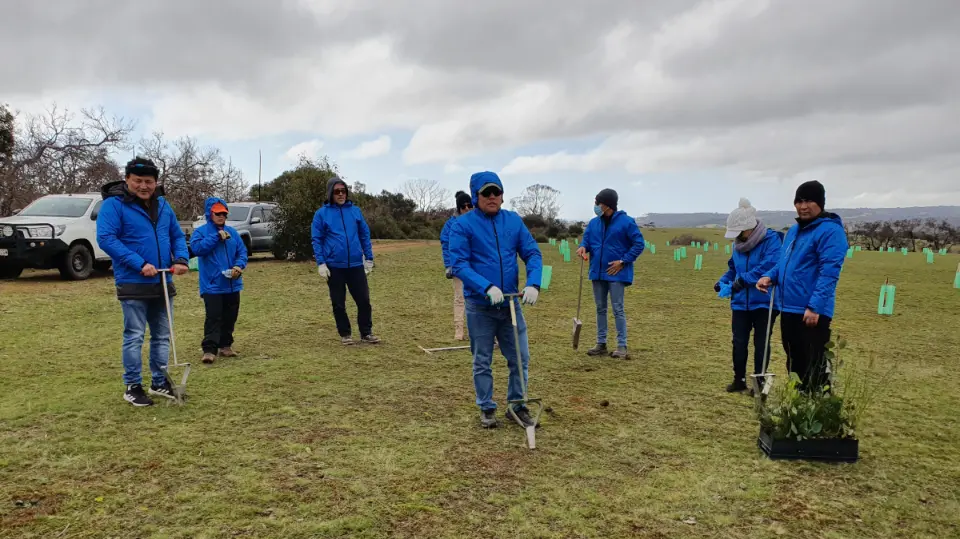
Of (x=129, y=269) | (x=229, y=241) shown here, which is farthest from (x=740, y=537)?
(x=229, y=241)

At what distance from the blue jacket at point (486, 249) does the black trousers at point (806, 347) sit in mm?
1895

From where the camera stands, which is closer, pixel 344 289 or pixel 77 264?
pixel 344 289

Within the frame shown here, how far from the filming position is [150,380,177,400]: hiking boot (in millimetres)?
5059

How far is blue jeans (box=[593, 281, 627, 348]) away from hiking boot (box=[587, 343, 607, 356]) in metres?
0.05

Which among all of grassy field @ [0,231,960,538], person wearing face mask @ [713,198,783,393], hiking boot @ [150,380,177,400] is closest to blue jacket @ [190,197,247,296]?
grassy field @ [0,231,960,538]

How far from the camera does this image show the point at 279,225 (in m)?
18.6

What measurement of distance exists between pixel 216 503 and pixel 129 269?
2282 mm

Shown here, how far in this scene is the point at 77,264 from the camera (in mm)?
13008

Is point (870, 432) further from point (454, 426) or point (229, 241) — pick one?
point (229, 241)

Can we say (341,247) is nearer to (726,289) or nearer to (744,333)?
(726,289)

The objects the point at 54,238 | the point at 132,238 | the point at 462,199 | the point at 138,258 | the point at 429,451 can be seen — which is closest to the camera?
the point at 429,451

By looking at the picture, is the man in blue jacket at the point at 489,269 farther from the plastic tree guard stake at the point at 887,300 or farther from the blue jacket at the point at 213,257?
the plastic tree guard stake at the point at 887,300

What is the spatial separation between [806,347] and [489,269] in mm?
2333

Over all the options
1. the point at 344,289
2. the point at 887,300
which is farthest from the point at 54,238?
the point at 887,300
